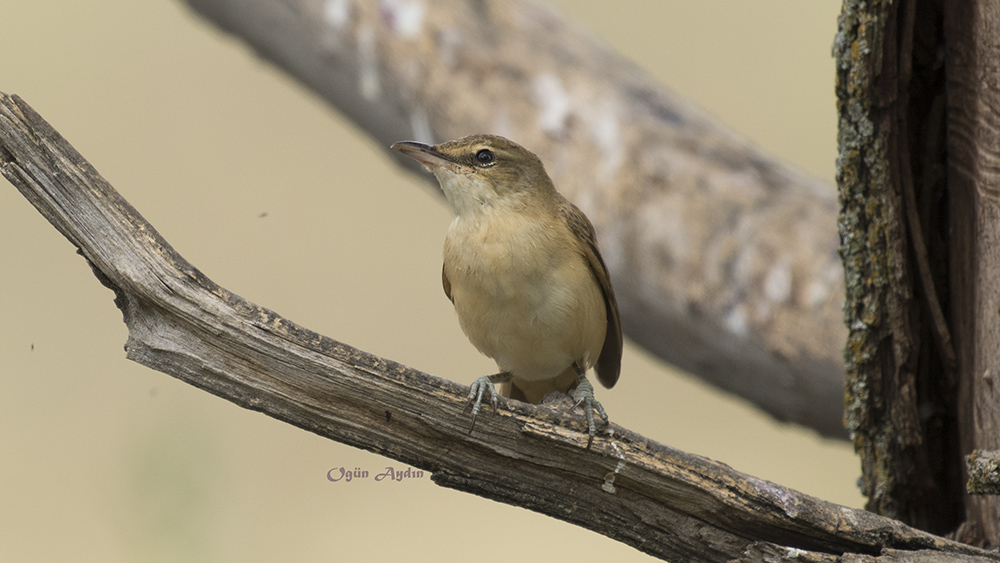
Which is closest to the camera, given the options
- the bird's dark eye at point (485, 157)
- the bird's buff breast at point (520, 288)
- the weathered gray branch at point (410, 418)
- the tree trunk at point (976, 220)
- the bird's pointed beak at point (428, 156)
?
the weathered gray branch at point (410, 418)

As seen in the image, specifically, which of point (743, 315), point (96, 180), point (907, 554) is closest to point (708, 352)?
point (743, 315)

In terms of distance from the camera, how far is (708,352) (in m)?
4.86

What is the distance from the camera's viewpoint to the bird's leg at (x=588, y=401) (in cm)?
257

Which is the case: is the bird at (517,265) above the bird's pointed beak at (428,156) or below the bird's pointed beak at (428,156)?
below

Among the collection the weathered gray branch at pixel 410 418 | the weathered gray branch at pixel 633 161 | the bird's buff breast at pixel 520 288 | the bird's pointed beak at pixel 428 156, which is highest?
the weathered gray branch at pixel 633 161

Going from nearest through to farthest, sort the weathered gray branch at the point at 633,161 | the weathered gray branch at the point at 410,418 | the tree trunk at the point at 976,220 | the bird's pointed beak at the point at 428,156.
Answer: the weathered gray branch at the point at 410,418 → the tree trunk at the point at 976,220 → the bird's pointed beak at the point at 428,156 → the weathered gray branch at the point at 633,161

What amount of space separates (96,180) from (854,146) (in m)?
2.42

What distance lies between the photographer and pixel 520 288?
132 inches

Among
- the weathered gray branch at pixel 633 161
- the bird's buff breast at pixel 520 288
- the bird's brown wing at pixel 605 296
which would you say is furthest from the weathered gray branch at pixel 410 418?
the weathered gray branch at pixel 633 161

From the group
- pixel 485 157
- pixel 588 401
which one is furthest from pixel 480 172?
pixel 588 401

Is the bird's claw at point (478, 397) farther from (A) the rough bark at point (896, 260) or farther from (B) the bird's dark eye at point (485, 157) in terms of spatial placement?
(A) the rough bark at point (896, 260)

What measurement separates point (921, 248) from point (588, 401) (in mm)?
1322

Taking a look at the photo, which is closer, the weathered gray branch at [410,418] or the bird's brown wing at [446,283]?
the weathered gray branch at [410,418]

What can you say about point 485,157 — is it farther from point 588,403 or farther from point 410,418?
point 410,418
